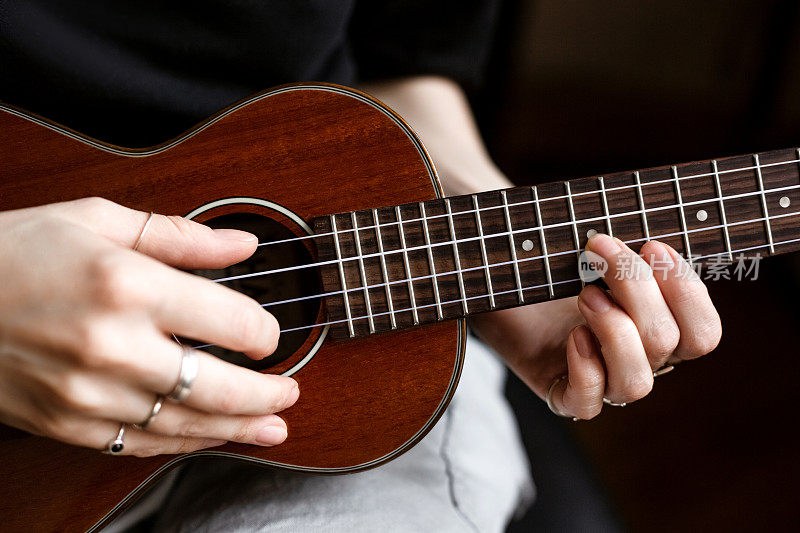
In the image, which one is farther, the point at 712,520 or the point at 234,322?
the point at 712,520

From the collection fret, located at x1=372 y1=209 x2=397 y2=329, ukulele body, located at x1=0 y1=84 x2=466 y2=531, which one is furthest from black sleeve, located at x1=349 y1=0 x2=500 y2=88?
fret, located at x1=372 y1=209 x2=397 y2=329

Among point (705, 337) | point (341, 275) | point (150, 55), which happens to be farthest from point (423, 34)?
point (705, 337)

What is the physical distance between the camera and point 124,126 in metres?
0.86

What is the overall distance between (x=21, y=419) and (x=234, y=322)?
0.25 m

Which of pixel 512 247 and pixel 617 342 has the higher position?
pixel 512 247

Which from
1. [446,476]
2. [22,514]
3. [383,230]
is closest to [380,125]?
[383,230]

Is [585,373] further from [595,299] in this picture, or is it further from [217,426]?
[217,426]

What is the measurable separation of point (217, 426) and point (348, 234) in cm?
26

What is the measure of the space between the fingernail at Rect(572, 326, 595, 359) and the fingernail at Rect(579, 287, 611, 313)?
56 millimetres

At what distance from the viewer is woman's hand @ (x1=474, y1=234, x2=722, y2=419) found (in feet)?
2.24

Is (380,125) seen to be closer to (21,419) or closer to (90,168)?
(90,168)

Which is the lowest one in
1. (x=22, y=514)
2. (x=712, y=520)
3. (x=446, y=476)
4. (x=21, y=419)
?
(x=712, y=520)

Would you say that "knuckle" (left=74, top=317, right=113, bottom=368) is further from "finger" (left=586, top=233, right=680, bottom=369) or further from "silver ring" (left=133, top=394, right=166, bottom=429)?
"finger" (left=586, top=233, right=680, bottom=369)

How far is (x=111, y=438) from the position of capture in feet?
1.97
